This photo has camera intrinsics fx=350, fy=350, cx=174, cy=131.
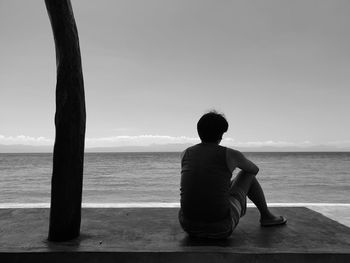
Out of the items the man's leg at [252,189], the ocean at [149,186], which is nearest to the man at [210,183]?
the man's leg at [252,189]

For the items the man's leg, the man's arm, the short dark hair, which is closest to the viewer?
the man's arm

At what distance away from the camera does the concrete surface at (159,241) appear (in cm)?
278

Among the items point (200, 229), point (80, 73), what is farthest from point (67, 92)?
point (200, 229)

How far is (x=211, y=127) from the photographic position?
3.14 meters

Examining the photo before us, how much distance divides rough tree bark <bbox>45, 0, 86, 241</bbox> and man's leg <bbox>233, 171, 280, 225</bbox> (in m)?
1.55

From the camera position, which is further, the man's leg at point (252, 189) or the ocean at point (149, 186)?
the ocean at point (149, 186)

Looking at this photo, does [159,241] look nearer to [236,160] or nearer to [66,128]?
[236,160]

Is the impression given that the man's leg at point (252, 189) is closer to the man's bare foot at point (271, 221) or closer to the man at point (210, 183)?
the man's bare foot at point (271, 221)

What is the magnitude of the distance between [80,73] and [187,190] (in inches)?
60.9

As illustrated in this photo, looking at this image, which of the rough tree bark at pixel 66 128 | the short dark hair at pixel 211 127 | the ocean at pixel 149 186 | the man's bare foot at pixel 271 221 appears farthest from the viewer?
the ocean at pixel 149 186

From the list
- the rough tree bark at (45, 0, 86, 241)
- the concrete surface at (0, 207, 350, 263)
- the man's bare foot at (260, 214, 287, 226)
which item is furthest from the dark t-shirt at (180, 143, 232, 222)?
the rough tree bark at (45, 0, 86, 241)

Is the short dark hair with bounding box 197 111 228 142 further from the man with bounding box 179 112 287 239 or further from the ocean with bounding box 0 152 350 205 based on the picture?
the ocean with bounding box 0 152 350 205

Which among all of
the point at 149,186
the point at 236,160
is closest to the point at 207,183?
the point at 236,160

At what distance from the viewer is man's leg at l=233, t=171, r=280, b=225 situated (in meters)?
3.39
